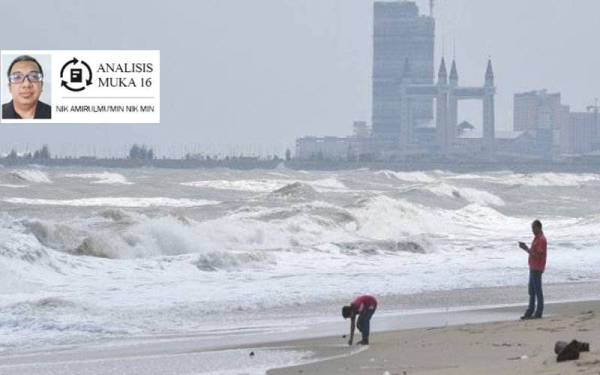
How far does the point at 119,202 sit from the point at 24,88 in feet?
94.4

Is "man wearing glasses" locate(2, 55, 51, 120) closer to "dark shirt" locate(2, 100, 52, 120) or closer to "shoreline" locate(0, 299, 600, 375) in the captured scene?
"dark shirt" locate(2, 100, 52, 120)

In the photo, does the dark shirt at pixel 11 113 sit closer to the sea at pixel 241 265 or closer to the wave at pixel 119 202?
the sea at pixel 241 265

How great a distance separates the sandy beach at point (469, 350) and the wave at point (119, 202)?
36821 millimetres

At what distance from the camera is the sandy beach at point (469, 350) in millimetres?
9602

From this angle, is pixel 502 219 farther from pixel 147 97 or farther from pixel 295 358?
pixel 295 358

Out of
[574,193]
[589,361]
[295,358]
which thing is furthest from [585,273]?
[574,193]

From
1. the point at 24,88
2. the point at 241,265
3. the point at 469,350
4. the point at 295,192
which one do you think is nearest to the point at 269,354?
the point at 469,350

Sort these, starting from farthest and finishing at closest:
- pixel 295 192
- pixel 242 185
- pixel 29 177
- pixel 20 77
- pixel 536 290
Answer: pixel 242 185 < pixel 29 177 < pixel 295 192 < pixel 20 77 < pixel 536 290

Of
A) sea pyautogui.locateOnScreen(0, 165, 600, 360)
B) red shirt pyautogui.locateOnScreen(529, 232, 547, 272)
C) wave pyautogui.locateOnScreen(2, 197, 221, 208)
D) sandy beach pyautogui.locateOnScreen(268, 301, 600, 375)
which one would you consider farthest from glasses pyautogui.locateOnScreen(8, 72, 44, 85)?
wave pyautogui.locateOnScreen(2, 197, 221, 208)

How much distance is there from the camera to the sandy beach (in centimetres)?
960

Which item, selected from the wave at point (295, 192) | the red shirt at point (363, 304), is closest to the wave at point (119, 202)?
the wave at point (295, 192)

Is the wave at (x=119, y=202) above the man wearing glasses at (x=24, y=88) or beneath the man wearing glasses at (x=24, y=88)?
beneath

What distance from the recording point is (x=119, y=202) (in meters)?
55.7

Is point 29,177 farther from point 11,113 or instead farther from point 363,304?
point 363,304
